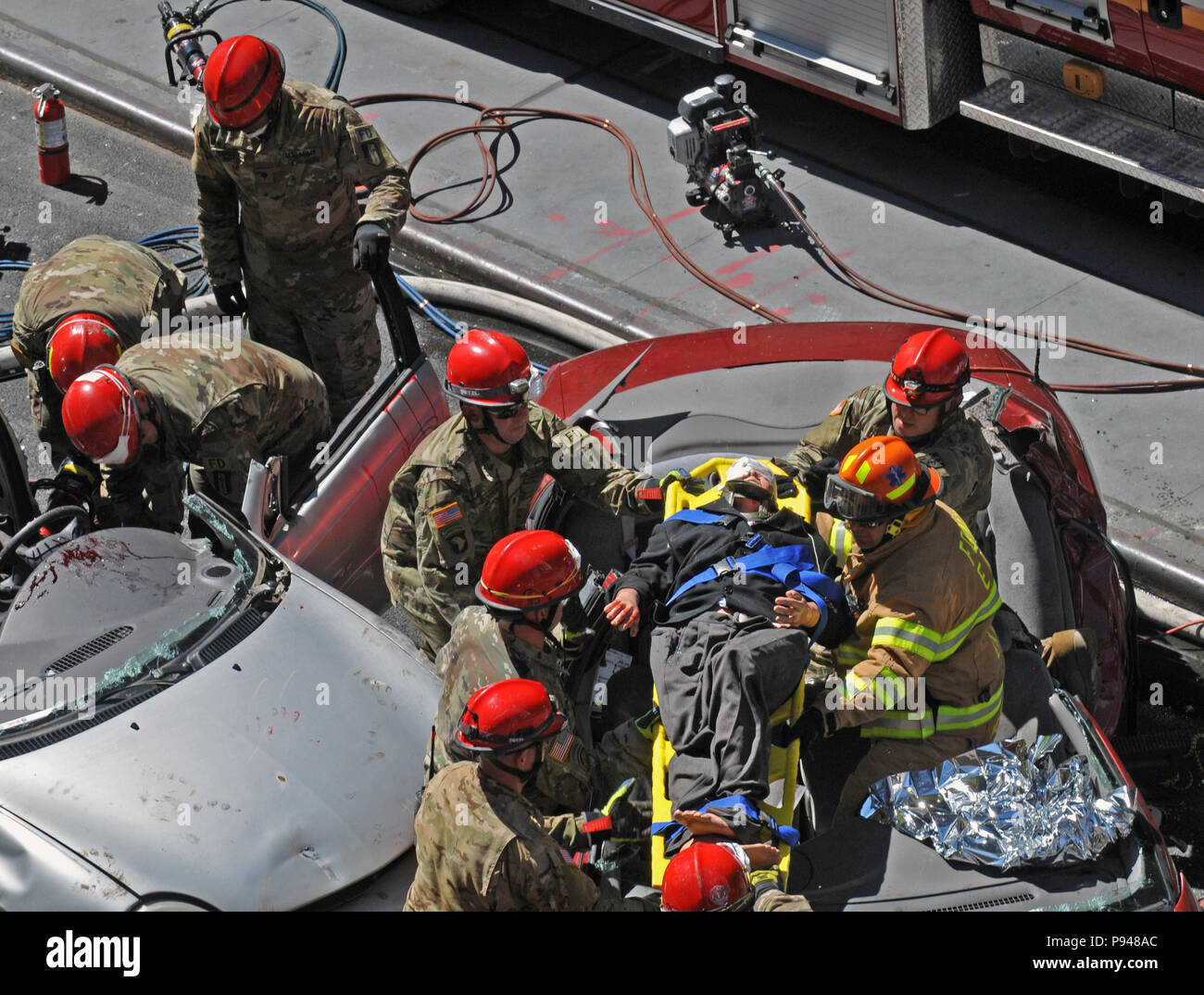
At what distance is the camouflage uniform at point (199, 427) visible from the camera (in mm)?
5645

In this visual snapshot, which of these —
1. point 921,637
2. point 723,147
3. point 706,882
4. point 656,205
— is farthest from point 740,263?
point 706,882

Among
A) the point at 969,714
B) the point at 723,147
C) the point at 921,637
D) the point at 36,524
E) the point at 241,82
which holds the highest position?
the point at 241,82

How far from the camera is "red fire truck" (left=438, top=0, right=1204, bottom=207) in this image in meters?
7.81

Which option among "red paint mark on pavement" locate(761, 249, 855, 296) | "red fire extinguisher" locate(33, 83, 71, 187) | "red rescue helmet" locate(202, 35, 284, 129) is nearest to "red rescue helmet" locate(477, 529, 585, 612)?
"red rescue helmet" locate(202, 35, 284, 129)

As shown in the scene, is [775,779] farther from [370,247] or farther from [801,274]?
[801,274]

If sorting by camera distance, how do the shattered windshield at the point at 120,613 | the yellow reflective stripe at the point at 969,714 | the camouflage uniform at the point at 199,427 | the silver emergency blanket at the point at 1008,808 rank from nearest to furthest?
1. the silver emergency blanket at the point at 1008,808
2. the shattered windshield at the point at 120,613
3. the yellow reflective stripe at the point at 969,714
4. the camouflage uniform at the point at 199,427

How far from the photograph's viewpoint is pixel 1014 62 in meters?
8.52

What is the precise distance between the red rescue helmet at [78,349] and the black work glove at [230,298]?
3.08ft

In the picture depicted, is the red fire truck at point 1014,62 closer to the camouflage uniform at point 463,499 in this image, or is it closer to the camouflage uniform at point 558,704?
the camouflage uniform at point 463,499

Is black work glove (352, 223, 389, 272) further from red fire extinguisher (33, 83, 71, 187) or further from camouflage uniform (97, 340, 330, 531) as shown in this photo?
red fire extinguisher (33, 83, 71, 187)

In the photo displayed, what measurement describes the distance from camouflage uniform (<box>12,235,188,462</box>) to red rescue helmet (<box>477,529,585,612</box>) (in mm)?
2427

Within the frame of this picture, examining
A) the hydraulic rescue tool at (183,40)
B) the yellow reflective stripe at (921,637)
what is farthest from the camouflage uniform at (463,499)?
the hydraulic rescue tool at (183,40)

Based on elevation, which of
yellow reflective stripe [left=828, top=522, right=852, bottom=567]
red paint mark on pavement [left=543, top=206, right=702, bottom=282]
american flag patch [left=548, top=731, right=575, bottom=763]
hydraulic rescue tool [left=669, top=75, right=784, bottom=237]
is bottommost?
red paint mark on pavement [left=543, top=206, right=702, bottom=282]

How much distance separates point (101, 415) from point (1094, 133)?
5347 millimetres
